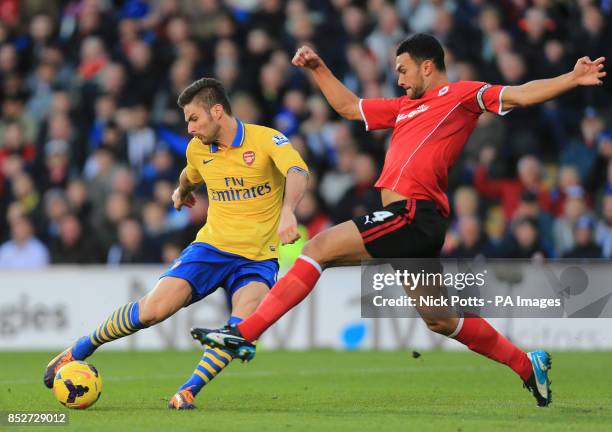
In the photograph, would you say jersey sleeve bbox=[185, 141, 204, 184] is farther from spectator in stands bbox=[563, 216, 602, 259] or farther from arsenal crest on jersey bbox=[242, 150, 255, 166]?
spectator in stands bbox=[563, 216, 602, 259]

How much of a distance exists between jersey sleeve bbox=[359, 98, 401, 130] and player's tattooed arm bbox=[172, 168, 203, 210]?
138 centimetres

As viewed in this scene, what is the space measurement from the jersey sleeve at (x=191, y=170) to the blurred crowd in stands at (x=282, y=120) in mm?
6075

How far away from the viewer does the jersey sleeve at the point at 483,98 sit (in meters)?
7.49

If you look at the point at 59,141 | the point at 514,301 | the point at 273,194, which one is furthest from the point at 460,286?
the point at 59,141

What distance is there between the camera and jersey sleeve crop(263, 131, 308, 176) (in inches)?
317

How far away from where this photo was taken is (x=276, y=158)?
8234 mm

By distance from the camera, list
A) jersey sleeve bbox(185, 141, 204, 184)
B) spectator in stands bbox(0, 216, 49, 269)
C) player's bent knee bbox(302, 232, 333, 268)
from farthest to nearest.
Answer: spectator in stands bbox(0, 216, 49, 269) < jersey sleeve bbox(185, 141, 204, 184) < player's bent knee bbox(302, 232, 333, 268)

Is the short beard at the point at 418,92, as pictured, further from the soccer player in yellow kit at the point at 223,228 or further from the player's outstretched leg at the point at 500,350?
the player's outstretched leg at the point at 500,350

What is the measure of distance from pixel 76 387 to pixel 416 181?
2.52 meters

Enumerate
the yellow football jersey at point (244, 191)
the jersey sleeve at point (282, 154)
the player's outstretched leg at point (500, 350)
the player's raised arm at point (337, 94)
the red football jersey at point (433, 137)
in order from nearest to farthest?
the red football jersey at point (433, 137) < the player's outstretched leg at point (500, 350) < the jersey sleeve at point (282, 154) < the player's raised arm at point (337, 94) < the yellow football jersey at point (244, 191)

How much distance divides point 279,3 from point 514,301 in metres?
6.14

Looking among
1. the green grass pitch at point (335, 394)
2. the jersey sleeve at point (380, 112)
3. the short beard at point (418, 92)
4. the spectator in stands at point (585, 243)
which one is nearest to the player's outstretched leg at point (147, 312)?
the green grass pitch at point (335, 394)

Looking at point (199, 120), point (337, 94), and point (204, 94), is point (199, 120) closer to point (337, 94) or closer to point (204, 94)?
point (204, 94)

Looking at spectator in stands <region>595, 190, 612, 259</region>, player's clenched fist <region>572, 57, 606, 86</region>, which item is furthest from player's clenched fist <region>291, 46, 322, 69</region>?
spectator in stands <region>595, 190, 612, 259</region>
